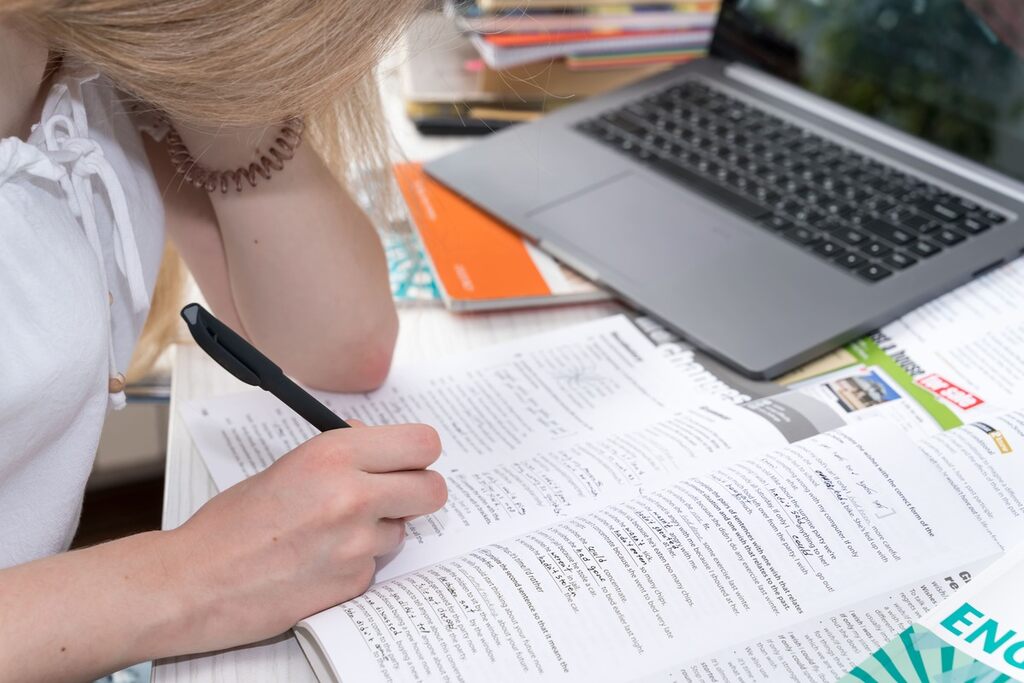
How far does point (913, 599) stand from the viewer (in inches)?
19.7

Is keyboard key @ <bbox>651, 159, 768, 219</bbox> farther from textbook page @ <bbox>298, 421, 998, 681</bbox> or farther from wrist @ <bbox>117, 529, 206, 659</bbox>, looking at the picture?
wrist @ <bbox>117, 529, 206, 659</bbox>

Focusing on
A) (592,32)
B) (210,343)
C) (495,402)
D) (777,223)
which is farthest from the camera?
(592,32)

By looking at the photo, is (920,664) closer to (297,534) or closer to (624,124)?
(297,534)

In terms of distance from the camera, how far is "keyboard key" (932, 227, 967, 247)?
2.44ft

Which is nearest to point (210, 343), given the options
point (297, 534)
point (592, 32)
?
point (297, 534)

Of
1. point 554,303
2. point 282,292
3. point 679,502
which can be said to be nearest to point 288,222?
point 282,292

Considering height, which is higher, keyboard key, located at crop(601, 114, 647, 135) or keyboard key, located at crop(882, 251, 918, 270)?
keyboard key, located at crop(601, 114, 647, 135)

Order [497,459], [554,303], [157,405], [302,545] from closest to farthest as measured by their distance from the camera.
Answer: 1. [302,545]
2. [497,459]
3. [554,303]
4. [157,405]

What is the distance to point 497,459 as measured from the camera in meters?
0.62

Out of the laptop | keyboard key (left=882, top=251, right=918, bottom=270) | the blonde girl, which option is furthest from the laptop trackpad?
the blonde girl

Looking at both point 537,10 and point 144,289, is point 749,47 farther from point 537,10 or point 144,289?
point 144,289

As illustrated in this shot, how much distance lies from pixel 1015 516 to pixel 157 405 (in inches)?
26.0

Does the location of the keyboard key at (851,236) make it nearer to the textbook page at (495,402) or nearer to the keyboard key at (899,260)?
the keyboard key at (899,260)

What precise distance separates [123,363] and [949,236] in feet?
1.85
